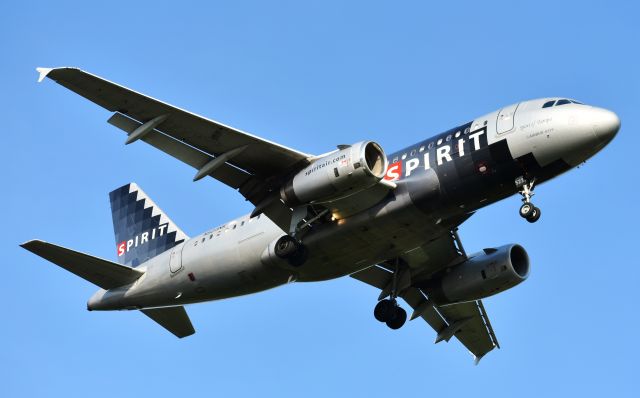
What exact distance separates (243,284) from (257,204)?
293cm

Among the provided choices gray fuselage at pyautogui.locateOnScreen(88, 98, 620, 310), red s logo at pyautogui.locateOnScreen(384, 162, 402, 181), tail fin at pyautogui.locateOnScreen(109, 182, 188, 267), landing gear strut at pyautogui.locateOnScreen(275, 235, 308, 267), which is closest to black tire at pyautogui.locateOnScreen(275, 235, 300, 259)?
landing gear strut at pyautogui.locateOnScreen(275, 235, 308, 267)

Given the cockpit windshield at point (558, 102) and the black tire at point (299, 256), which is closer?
the cockpit windshield at point (558, 102)

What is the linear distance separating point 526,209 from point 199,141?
1010 cm

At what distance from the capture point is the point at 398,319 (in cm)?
3731

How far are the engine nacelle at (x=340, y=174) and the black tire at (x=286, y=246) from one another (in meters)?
1.34

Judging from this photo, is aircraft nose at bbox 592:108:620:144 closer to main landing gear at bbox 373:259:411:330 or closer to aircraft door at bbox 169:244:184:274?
main landing gear at bbox 373:259:411:330

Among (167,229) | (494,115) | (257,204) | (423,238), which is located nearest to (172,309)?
(167,229)

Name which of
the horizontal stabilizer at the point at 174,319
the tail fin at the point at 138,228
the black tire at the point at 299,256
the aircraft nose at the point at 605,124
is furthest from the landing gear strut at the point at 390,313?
the aircraft nose at the point at 605,124

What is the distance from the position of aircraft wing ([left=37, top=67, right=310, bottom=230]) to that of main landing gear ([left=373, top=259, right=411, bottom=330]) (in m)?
6.15

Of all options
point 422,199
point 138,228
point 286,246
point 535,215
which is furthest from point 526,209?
point 138,228

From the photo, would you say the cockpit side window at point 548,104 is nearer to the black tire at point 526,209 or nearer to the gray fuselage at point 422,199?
the gray fuselage at point 422,199

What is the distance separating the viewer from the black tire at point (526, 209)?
99.6 feet

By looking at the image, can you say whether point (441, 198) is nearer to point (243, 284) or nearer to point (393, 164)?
point (393, 164)

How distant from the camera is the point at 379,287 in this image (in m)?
38.3
